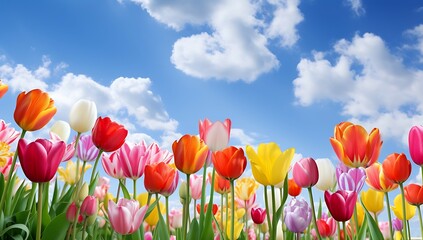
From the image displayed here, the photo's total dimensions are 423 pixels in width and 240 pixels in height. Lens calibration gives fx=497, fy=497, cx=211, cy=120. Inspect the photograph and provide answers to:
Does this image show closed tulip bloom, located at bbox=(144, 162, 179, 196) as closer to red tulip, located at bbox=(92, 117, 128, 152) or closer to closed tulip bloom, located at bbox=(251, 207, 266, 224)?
red tulip, located at bbox=(92, 117, 128, 152)

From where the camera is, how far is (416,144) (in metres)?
3.13

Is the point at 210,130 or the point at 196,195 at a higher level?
the point at 210,130

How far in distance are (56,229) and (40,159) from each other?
72 centimetres

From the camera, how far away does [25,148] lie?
2195 millimetres

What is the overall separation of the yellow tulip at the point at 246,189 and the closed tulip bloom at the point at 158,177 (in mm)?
1778

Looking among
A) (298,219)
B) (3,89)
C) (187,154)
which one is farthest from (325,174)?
(3,89)

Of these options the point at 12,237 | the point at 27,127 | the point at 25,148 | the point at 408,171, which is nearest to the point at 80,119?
the point at 27,127

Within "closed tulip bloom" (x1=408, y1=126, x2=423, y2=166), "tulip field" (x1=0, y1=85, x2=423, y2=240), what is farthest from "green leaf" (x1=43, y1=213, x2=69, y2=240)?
"closed tulip bloom" (x1=408, y1=126, x2=423, y2=166)

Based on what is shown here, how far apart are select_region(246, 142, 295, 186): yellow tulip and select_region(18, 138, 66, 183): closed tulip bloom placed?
1.02m

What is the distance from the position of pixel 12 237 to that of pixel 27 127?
2.45ft

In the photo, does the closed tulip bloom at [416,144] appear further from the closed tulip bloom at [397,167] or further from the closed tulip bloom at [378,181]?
the closed tulip bloom at [378,181]

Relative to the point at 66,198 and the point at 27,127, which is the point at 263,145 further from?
the point at 66,198

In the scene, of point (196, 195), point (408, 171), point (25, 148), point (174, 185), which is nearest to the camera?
point (25, 148)

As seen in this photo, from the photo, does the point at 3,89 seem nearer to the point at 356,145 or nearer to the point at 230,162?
the point at 230,162
